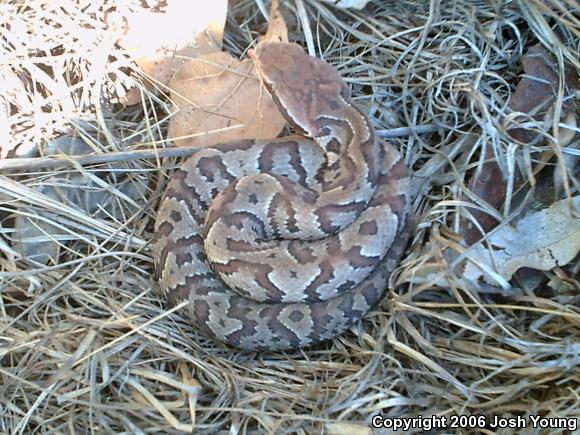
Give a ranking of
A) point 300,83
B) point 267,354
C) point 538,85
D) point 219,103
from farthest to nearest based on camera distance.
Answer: point 219,103, point 300,83, point 538,85, point 267,354

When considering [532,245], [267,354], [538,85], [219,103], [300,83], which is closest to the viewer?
[532,245]

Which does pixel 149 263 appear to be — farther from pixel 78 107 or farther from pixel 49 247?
pixel 78 107

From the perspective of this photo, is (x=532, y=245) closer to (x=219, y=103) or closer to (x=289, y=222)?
(x=289, y=222)

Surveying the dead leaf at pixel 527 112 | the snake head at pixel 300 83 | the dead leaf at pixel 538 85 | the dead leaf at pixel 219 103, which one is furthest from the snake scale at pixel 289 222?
the dead leaf at pixel 538 85

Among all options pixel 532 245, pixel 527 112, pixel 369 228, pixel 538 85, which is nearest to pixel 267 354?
pixel 369 228

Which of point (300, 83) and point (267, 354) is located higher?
point (300, 83)
